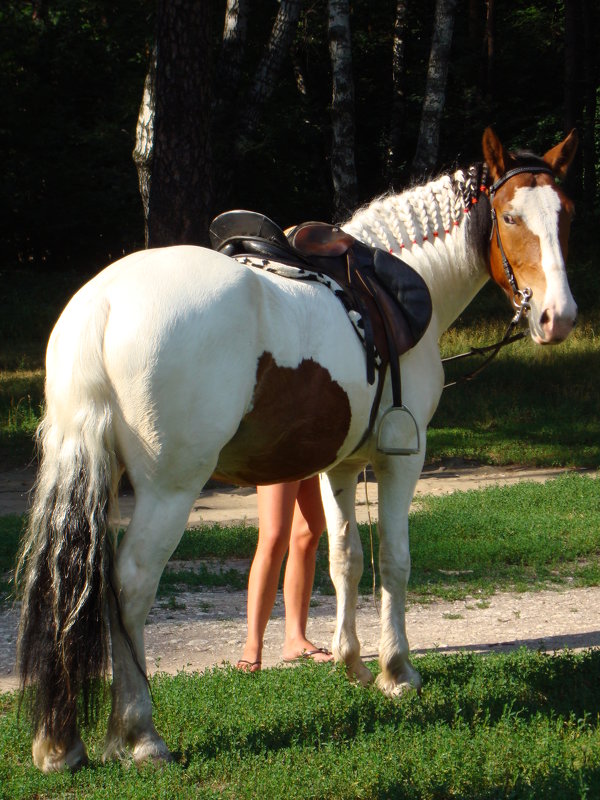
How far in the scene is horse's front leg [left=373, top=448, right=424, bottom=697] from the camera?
4.30 meters

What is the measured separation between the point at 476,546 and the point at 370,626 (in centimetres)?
189

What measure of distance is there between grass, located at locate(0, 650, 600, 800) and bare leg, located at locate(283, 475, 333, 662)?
485mm

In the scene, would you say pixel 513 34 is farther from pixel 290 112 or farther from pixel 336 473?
pixel 336 473

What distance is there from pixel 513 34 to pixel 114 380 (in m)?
27.7

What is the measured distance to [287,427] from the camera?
12.0ft

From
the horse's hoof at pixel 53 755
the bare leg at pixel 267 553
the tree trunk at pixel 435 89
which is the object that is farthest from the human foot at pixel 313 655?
the tree trunk at pixel 435 89

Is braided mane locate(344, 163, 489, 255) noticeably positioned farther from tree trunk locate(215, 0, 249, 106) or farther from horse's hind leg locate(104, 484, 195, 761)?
tree trunk locate(215, 0, 249, 106)

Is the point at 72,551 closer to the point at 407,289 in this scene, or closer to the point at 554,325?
the point at 407,289

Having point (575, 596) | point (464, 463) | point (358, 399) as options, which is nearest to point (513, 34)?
point (464, 463)

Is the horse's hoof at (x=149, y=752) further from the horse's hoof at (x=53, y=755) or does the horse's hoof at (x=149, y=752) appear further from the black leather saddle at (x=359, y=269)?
the black leather saddle at (x=359, y=269)

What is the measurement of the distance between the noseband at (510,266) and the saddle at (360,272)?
1.24 ft

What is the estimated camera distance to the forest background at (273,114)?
22.6m

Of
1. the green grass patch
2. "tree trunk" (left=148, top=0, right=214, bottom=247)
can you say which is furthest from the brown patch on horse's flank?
the green grass patch

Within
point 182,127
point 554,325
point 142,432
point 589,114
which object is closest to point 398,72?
point 589,114
